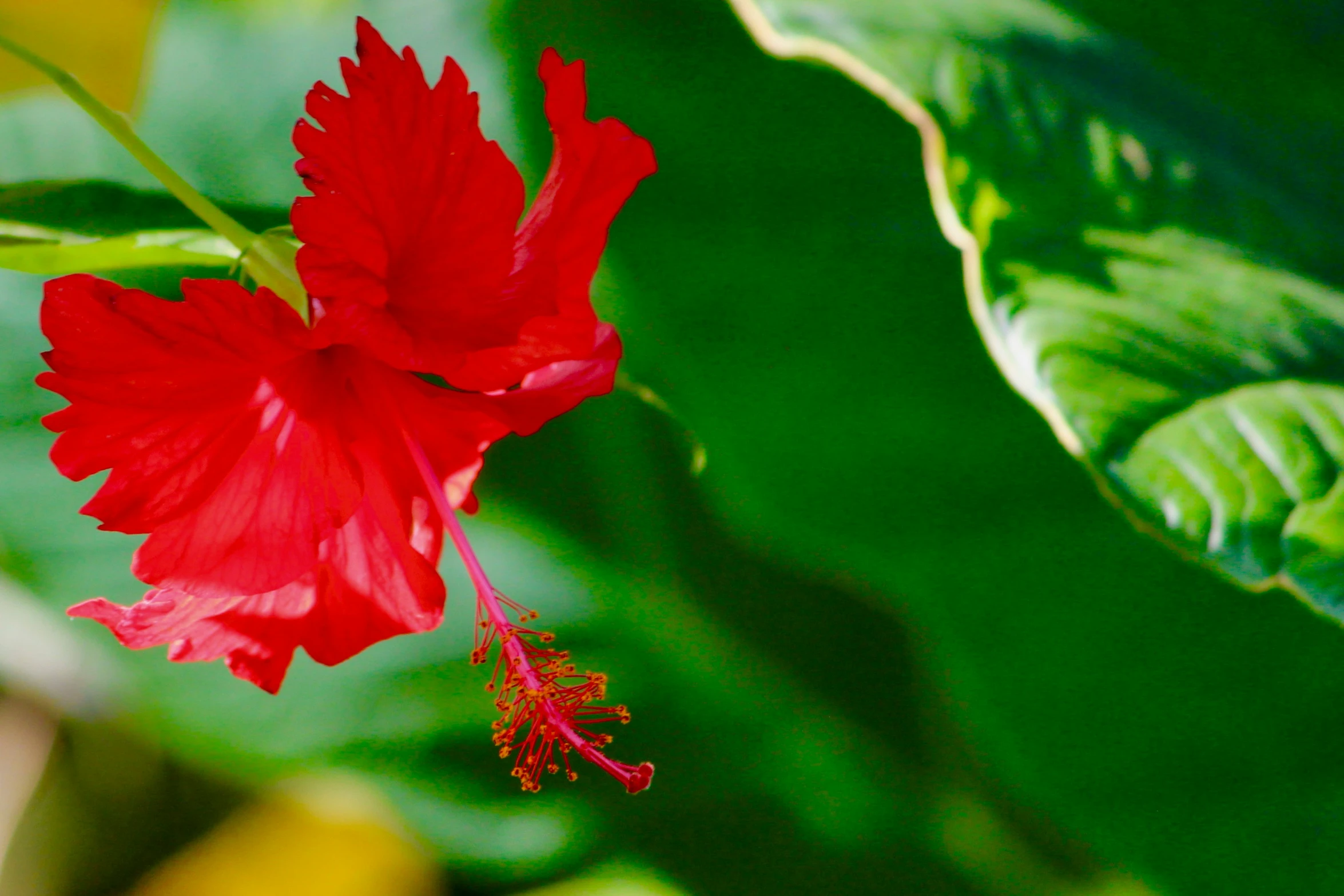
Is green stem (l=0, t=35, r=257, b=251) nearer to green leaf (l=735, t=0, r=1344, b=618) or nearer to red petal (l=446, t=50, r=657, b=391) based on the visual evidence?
red petal (l=446, t=50, r=657, b=391)

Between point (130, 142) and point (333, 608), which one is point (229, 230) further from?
point (333, 608)

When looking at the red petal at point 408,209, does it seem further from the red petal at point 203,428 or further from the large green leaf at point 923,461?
the large green leaf at point 923,461

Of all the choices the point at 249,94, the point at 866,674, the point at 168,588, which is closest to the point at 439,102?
the point at 168,588

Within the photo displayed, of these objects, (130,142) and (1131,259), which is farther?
(1131,259)

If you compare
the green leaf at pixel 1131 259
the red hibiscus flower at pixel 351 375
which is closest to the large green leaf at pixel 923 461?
Result: the green leaf at pixel 1131 259

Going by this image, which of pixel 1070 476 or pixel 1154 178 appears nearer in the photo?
pixel 1154 178

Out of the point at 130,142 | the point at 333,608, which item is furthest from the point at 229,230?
the point at 333,608

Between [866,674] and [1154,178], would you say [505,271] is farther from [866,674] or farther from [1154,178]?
[866,674]
